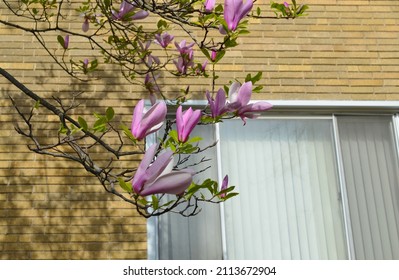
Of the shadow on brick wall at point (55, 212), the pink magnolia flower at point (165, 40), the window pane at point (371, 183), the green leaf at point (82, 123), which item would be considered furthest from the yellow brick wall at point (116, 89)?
the green leaf at point (82, 123)

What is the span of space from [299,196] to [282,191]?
156mm

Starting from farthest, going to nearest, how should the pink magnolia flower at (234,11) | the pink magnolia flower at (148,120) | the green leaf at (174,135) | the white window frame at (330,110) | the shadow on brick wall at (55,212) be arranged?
1. the white window frame at (330,110)
2. the shadow on brick wall at (55,212)
3. the pink magnolia flower at (234,11)
4. the green leaf at (174,135)
5. the pink magnolia flower at (148,120)

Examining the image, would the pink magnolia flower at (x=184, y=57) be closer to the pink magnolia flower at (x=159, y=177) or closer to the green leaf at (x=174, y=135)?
the green leaf at (x=174, y=135)

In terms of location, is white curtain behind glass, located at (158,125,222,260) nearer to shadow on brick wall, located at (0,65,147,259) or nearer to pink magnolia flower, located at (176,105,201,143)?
shadow on brick wall, located at (0,65,147,259)

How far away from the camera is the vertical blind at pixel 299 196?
404cm

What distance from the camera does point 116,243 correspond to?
3.94 m

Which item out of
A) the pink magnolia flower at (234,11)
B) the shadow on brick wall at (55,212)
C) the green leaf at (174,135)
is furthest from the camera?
the shadow on brick wall at (55,212)

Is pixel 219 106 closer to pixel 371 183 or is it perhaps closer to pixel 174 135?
pixel 174 135

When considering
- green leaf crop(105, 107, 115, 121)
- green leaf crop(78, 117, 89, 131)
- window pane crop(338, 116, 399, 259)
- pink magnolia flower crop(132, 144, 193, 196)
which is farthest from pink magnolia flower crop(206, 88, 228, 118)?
window pane crop(338, 116, 399, 259)

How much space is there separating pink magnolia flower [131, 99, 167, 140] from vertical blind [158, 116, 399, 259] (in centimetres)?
254

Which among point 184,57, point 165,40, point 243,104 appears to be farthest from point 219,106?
point 165,40

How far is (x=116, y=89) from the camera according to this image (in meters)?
4.40

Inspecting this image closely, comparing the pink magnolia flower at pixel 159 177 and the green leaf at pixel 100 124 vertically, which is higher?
the green leaf at pixel 100 124

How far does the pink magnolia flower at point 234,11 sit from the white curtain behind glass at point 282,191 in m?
2.35
